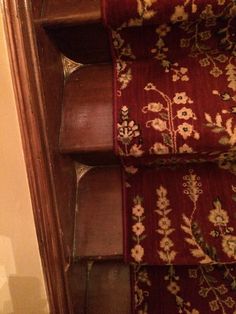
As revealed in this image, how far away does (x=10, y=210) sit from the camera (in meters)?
0.69

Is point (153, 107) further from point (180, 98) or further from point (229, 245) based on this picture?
point (229, 245)

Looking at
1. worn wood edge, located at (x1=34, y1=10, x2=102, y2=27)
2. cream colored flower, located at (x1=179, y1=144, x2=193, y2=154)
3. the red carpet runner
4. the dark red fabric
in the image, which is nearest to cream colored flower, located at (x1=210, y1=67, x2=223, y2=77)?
the red carpet runner

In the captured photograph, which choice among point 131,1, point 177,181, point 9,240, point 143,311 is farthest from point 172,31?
point 143,311

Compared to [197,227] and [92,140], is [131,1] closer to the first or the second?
[92,140]

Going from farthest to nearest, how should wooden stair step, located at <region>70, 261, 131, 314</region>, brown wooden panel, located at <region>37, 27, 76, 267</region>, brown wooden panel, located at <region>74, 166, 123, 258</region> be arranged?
wooden stair step, located at <region>70, 261, 131, 314</region>
brown wooden panel, located at <region>74, 166, 123, 258</region>
brown wooden panel, located at <region>37, 27, 76, 267</region>

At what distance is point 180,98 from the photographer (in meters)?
0.76

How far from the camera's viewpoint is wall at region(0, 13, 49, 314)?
0.61 meters

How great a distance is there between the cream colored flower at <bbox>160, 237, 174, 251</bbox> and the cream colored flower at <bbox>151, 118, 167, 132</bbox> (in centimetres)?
30

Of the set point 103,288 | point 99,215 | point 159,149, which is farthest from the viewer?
point 103,288

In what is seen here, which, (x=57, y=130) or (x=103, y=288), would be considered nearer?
(x=57, y=130)

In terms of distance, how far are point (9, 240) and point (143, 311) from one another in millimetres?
474

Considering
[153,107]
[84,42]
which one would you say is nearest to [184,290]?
[153,107]

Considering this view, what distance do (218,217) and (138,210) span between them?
22 centimetres

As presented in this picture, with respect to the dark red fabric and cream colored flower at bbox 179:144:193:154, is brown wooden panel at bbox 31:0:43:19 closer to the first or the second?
cream colored flower at bbox 179:144:193:154
